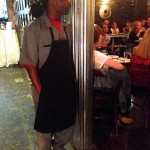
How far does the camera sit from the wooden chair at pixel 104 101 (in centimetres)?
299

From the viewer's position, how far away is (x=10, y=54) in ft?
27.7

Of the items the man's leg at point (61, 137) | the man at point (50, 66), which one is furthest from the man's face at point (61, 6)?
the man's leg at point (61, 137)

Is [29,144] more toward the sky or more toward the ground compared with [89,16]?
more toward the ground

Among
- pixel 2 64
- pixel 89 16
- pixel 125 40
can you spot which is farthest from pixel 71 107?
pixel 2 64

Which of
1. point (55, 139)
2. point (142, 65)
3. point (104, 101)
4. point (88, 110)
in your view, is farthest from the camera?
point (142, 65)

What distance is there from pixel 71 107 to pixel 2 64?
6668 millimetres

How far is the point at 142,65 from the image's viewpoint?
11.7ft

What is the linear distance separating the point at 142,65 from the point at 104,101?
99cm

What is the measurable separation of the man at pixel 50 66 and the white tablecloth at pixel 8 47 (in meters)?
6.55

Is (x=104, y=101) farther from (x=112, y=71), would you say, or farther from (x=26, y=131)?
(x=26, y=131)

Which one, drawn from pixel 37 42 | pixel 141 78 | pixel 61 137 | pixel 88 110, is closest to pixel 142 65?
pixel 141 78

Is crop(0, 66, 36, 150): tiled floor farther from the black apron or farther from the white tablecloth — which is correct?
the white tablecloth

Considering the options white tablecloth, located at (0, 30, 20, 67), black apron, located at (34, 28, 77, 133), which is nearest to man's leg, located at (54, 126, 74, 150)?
black apron, located at (34, 28, 77, 133)

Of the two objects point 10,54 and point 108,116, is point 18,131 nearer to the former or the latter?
point 108,116
